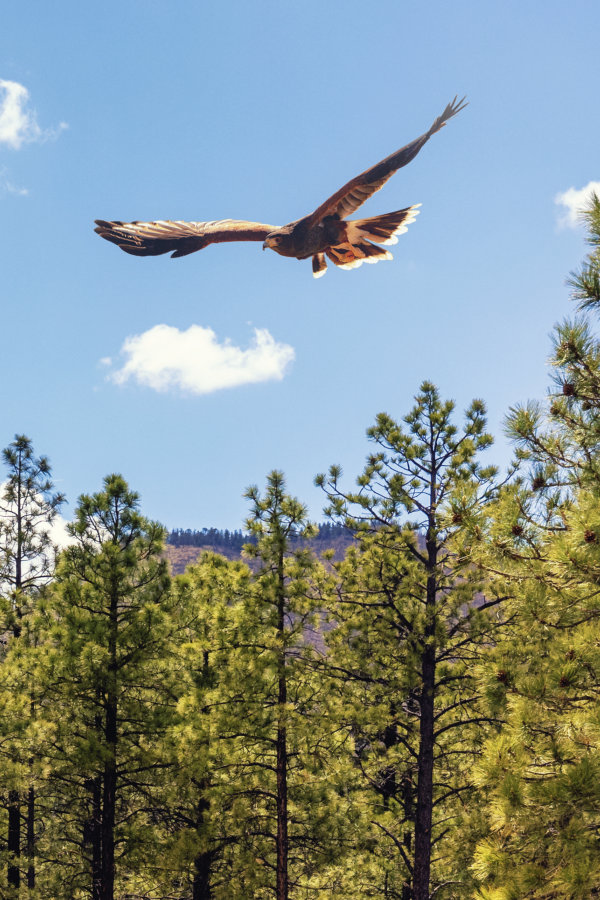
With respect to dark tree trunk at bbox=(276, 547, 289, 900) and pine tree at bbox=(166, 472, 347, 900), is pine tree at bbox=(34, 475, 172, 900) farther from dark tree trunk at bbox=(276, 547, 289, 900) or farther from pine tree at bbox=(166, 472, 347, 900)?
dark tree trunk at bbox=(276, 547, 289, 900)

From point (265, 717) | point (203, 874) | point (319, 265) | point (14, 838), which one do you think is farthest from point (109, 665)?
point (319, 265)

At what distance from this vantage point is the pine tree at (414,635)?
32.3 feet

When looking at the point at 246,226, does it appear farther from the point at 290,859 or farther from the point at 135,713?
the point at 290,859

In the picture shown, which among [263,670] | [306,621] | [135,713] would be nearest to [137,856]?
[135,713]

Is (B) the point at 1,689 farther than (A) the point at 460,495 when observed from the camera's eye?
Yes

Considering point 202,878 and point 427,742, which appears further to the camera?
point 202,878

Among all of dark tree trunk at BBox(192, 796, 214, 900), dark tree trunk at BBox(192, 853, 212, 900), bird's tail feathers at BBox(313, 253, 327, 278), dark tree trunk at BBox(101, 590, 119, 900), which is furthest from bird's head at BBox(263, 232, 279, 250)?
dark tree trunk at BBox(192, 853, 212, 900)

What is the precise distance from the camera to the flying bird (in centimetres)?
988

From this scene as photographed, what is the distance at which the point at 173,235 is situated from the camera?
12.1 metres

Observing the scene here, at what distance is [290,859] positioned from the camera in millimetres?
10055

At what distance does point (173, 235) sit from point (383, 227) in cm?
408

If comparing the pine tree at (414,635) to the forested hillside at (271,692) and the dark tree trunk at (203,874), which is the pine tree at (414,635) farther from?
the dark tree trunk at (203,874)

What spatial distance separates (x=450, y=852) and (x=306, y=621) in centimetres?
482

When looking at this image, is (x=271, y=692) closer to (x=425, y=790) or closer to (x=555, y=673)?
(x=425, y=790)
